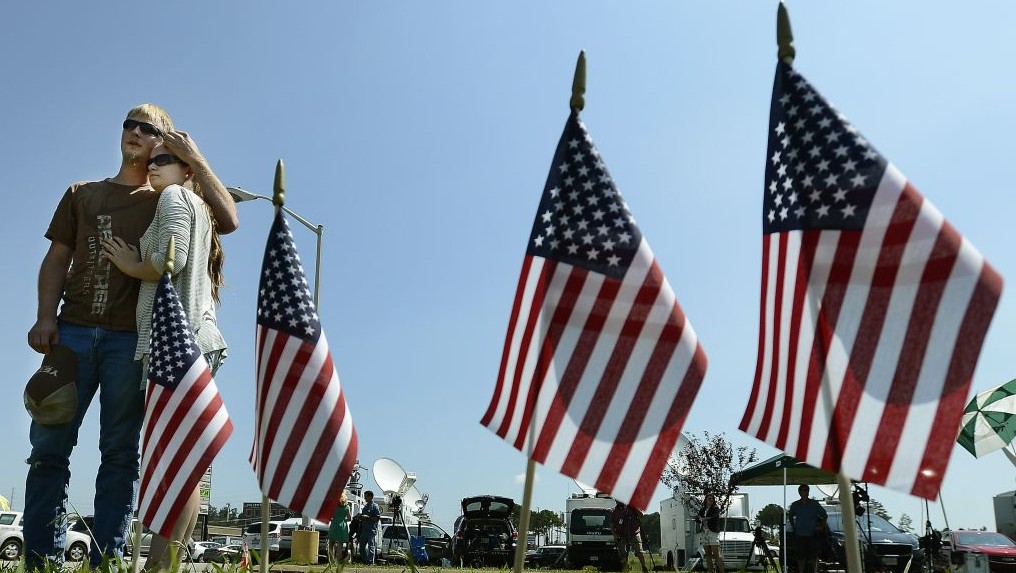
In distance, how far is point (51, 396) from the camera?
4.22 meters

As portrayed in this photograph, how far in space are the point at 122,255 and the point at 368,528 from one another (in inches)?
606

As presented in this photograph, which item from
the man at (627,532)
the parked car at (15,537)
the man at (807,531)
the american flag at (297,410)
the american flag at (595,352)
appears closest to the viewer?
the american flag at (595,352)

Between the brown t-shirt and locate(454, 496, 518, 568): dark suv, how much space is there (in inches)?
844

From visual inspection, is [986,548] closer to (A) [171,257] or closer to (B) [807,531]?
(B) [807,531]

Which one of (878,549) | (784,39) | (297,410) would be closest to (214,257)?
(297,410)

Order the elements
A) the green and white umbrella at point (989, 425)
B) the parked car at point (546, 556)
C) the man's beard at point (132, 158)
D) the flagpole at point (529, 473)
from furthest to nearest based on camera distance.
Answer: the parked car at point (546, 556), the green and white umbrella at point (989, 425), the man's beard at point (132, 158), the flagpole at point (529, 473)

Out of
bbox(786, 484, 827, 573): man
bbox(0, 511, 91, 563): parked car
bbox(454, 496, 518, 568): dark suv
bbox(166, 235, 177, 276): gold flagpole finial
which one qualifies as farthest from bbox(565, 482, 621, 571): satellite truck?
bbox(166, 235, 177, 276): gold flagpole finial

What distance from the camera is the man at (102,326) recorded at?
13.9ft

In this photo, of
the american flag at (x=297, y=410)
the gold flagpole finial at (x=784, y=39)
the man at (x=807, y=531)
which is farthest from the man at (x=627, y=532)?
the gold flagpole finial at (x=784, y=39)

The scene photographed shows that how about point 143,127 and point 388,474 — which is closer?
point 143,127

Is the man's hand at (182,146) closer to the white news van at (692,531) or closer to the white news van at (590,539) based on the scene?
the white news van at (590,539)

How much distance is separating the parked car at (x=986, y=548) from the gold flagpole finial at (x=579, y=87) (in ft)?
62.4

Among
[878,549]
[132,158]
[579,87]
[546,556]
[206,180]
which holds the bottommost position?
[546,556]

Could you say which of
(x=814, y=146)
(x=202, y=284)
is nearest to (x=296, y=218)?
(x=202, y=284)
